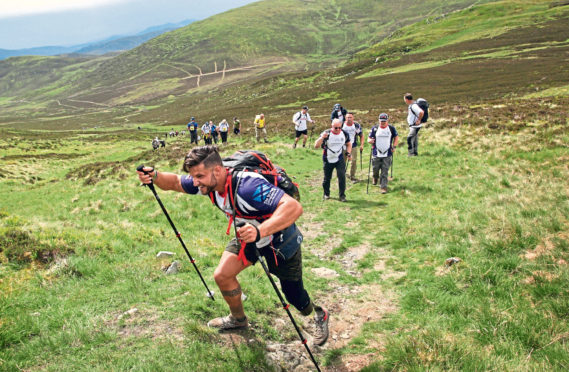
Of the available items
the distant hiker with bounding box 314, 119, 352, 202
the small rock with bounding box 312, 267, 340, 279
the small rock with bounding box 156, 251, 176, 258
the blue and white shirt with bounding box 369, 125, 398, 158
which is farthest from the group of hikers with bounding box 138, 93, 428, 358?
the blue and white shirt with bounding box 369, 125, 398, 158

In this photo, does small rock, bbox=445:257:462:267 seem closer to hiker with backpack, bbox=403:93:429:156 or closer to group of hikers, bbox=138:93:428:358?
group of hikers, bbox=138:93:428:358

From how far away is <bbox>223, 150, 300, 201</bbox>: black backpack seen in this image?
394cm

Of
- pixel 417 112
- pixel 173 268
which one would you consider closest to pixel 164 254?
pixel 173 268

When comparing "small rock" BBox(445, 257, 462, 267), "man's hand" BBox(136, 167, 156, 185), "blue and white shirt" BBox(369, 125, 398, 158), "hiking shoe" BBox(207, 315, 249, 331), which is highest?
"man's hand" BBox(136, 167, 156, 185)

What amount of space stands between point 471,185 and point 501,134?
29.1 ft

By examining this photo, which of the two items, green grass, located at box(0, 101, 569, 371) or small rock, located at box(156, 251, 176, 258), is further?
small rock, located at box(156, 251, 176, 258)

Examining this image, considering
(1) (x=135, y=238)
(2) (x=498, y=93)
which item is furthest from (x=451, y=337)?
(2) (x=498, y=93)

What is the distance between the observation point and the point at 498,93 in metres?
42.0

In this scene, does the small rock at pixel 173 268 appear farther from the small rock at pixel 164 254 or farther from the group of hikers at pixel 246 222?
the group of hikers at pixel 246 222

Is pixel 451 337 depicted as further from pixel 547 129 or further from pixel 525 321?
pixel 547 129

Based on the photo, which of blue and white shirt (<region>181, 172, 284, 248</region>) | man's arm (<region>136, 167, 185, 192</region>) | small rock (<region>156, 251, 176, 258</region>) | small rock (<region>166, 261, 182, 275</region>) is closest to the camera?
blue and white shirt (<region>181, 172, 284, 248</region>)

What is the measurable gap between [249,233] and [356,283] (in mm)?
4288

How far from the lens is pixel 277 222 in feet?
11.2

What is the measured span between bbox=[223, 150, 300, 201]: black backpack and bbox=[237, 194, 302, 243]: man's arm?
0.45m
